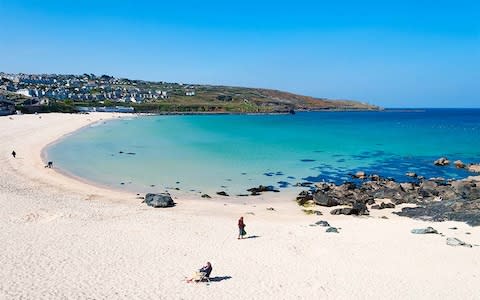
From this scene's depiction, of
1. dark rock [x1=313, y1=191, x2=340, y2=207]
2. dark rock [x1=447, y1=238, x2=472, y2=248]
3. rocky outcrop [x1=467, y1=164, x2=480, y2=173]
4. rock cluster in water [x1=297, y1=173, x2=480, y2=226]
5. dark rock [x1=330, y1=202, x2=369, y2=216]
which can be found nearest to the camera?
dark rock [x1=447, y1=238, x2=472, y2=248]

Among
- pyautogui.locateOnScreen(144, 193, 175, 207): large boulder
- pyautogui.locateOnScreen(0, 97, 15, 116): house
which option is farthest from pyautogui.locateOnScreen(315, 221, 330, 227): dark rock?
pyautogui.locateOnScreen(0, 97, 15, 116): house

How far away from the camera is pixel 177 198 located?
27.9 metres

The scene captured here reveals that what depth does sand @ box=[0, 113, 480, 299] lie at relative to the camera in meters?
13.3

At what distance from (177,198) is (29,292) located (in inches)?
614

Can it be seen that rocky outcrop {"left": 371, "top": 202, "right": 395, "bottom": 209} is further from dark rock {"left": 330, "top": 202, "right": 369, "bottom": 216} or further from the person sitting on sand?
the person sitting on sand

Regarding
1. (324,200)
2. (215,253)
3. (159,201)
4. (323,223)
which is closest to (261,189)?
(324,200)

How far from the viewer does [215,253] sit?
1689cm

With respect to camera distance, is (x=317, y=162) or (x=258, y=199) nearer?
(x=258, y=199)

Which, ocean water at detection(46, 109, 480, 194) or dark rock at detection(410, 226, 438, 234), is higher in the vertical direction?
dark rock at detection(410, 226, 438, 234)

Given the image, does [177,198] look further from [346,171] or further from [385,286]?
[346,171]

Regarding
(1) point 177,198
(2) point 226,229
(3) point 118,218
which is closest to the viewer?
(2) point 226,229

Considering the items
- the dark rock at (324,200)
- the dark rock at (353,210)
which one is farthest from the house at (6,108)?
the dark rock at (353,210)

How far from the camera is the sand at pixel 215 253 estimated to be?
13336 mm

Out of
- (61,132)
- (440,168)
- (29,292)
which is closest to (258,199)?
(29,292)
